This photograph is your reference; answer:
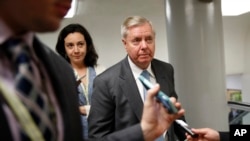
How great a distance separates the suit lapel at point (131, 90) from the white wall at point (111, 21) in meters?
3.14

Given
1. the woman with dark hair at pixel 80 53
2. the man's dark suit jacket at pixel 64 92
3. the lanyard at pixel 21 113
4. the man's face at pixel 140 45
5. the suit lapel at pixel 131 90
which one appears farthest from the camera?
the woman with dark hair at pixel 80 53

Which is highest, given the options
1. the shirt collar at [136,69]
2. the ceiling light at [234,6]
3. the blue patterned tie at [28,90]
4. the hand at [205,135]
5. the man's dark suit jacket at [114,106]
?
the ceiling light at [234,6]

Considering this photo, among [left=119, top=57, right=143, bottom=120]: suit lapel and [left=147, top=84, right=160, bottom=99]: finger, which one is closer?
[left=147, top=84, right=160, bottom=99]: finger

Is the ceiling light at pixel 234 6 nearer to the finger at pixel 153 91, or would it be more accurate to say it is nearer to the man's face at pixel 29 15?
the finger at pixel 153 91

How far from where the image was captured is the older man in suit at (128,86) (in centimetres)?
174

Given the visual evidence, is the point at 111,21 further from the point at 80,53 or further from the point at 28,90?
the point at 28,90

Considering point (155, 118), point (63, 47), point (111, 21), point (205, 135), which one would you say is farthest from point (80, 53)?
point (111, 21)

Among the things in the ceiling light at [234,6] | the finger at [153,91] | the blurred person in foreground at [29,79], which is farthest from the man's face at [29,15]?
the ceiling light at [234,6]

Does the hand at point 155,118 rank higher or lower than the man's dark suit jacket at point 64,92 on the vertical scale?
lower

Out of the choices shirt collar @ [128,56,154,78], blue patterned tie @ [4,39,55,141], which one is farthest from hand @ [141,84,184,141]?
shirt collar @ [128,56,154,78]

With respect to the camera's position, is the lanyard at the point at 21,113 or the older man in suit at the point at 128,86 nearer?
the lanyard at the point at 21,113

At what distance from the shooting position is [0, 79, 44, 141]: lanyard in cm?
56

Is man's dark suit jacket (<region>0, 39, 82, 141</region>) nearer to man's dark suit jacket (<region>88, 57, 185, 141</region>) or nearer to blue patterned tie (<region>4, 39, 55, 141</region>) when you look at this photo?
blue patterned tie (<region>4, 39, 55, 141</region>)

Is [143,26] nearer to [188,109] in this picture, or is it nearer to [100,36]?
[188,109]
